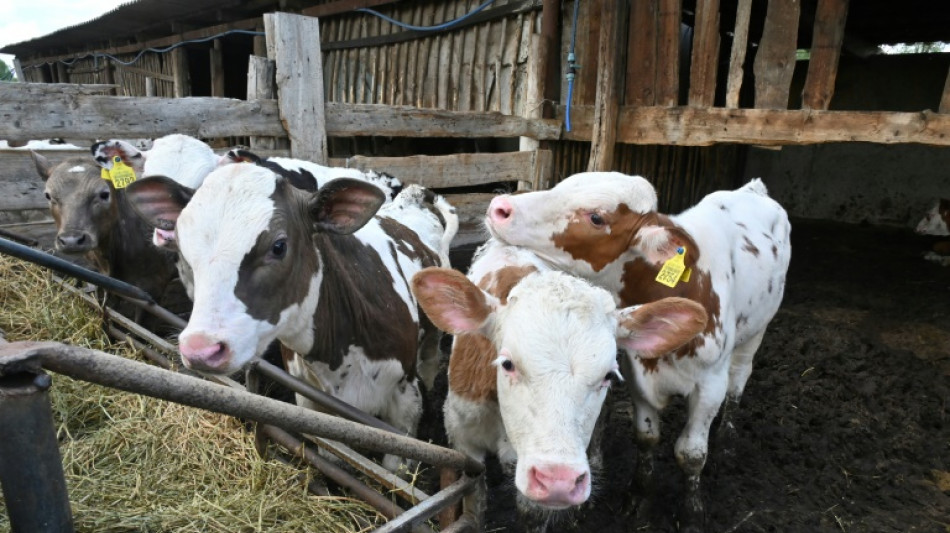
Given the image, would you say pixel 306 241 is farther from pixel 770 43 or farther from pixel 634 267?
pixel 770 43

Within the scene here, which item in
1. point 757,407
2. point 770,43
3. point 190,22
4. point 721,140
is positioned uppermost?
point 190,22

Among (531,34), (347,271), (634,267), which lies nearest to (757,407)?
(634,267)

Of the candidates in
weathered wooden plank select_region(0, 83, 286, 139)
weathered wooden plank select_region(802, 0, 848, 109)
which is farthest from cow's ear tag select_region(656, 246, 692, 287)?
weathered wooden plank select_region(0, 83, 286, 139)

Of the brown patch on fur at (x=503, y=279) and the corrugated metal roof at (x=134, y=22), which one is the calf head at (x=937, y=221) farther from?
the corrugated metal roof at (x=134, y=22)

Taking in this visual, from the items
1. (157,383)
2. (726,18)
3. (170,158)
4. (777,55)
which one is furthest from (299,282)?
(726,18)

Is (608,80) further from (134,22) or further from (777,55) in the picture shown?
(134,22)

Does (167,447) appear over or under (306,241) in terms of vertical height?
under

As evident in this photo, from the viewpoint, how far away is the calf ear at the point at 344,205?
2.13m

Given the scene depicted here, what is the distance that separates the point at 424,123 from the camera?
5160mm

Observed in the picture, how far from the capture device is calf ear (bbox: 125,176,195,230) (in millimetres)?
2111

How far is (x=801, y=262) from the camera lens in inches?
312

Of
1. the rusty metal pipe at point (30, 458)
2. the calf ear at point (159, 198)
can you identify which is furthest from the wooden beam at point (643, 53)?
the rusty metal pipe at point (30, 458)

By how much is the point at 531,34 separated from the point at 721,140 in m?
2.48

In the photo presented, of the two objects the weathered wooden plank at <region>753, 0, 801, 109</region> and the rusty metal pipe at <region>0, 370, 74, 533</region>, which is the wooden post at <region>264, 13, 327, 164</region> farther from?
the rusty metal pipe at <region>0, 370, 74, 533</region>
